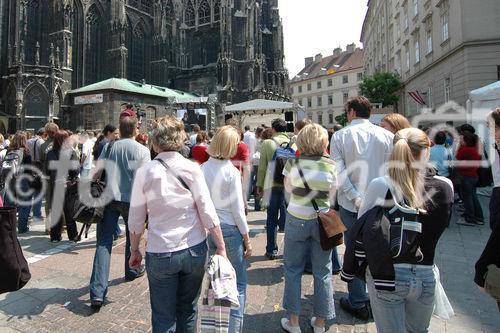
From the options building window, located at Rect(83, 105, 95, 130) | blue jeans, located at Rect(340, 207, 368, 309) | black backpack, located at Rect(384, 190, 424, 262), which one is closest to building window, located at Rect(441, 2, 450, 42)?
blue jeans, located at Rect(340, 207, 368, 309)

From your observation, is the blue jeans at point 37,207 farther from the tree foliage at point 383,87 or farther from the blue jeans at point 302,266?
the tree foliage at point 383,87

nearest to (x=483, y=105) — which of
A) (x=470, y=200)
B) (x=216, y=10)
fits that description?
(x=470, y=200)

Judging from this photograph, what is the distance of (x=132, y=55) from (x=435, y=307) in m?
40.9

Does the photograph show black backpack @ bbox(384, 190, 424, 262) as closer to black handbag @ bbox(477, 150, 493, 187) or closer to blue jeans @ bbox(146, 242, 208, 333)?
blue jeans @ bbox(146, 242, 208, 333)

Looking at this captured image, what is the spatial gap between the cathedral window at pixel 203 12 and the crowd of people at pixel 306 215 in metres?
43.1

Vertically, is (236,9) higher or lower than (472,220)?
higher

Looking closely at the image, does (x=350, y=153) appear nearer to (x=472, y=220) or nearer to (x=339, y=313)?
(x=339, y=313)

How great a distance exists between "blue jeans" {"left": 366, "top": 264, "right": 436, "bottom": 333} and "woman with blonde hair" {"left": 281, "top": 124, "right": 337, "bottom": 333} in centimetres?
107

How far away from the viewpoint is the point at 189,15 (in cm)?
4516

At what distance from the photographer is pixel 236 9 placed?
41.8m

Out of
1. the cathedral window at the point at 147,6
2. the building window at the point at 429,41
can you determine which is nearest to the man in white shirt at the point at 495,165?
the building window at the point at 429,41

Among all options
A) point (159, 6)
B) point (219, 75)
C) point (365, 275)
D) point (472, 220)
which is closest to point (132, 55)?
point (159, 6)

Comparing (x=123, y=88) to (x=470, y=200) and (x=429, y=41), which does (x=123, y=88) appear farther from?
(x=470, y=200)

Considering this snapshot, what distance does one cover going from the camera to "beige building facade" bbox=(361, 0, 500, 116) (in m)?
16.1
